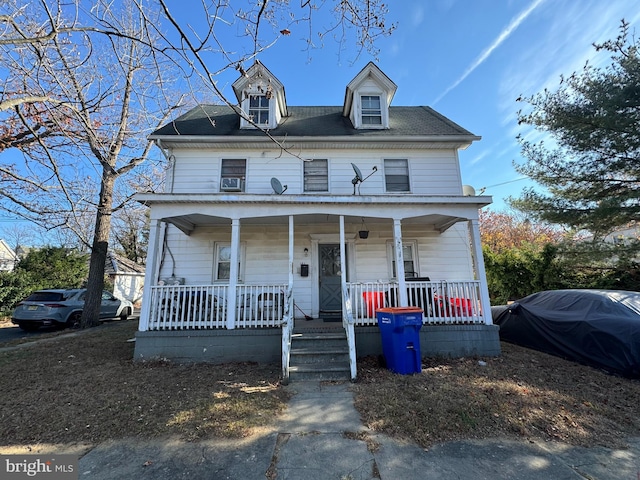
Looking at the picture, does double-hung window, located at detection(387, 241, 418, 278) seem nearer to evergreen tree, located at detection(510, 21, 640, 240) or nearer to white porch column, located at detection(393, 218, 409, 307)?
white porch column, located at detection(393, 218, 409, 307)

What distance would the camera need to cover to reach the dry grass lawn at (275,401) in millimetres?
3266

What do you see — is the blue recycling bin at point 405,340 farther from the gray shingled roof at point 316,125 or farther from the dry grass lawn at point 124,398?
the gray shingled roof at point 316,125

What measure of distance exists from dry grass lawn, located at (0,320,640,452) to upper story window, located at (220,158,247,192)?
5.05 metres

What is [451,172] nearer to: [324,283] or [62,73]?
[324,283]

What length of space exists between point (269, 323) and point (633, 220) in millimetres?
10953

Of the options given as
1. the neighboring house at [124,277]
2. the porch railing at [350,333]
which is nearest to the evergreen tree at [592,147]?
the porch railing at [350,333]

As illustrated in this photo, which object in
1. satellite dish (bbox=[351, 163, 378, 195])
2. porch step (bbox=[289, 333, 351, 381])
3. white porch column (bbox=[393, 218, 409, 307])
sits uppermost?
satellite dish (bbox=[351, 163, 378, 195])

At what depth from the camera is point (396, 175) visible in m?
8.73

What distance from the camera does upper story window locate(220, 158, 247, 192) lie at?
8.37 m

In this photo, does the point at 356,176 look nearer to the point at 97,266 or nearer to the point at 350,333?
the point at 350,333

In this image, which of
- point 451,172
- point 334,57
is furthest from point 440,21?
point 451,172

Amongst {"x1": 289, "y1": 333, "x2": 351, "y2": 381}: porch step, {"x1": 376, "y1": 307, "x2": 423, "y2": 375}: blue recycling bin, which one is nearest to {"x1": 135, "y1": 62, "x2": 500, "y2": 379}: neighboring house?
{"x1": 289, "y1": 333, "x2": 351, "y2": 381}: porch step

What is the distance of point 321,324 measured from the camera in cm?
698

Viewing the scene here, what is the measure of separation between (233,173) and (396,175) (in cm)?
514
